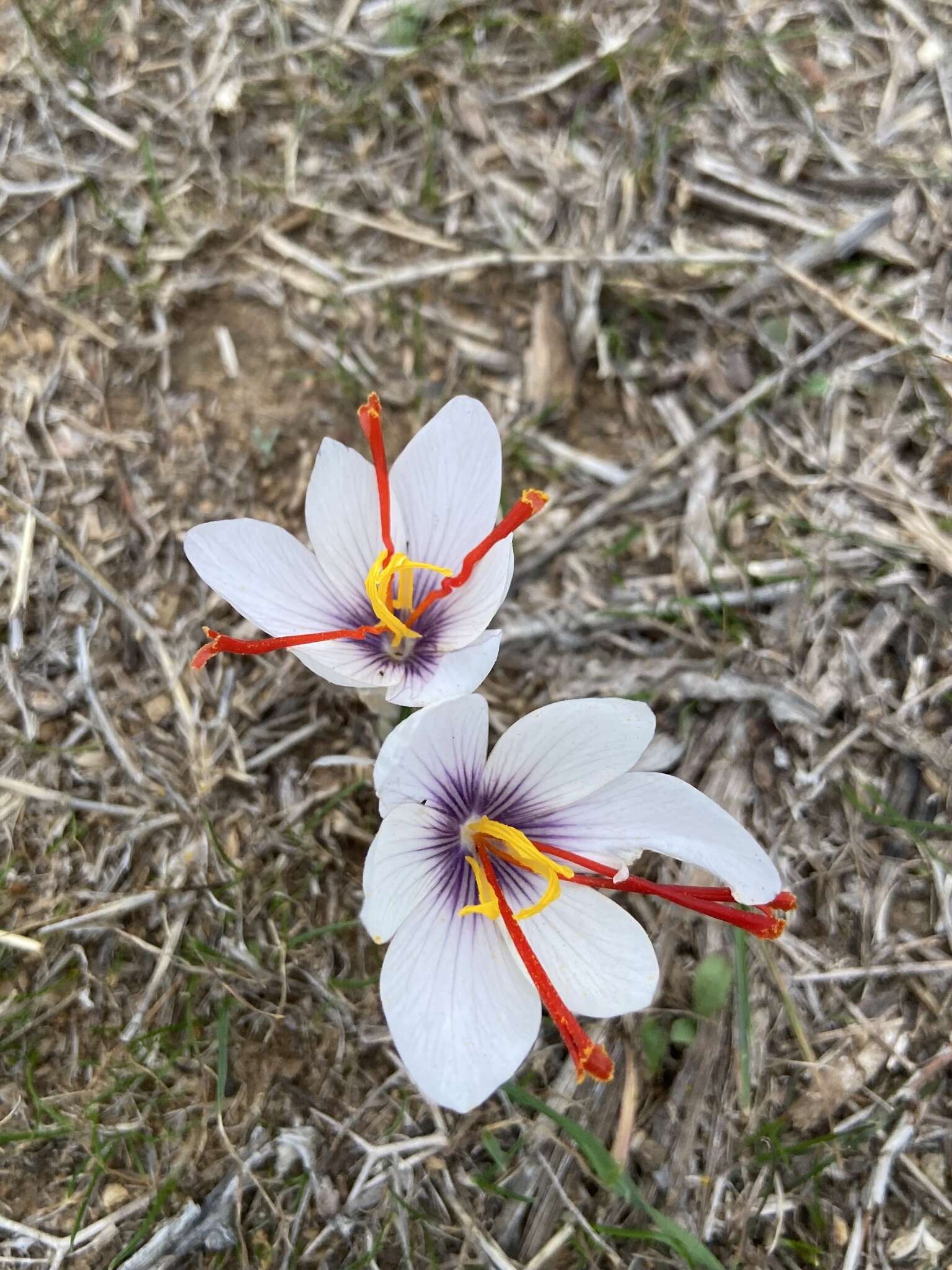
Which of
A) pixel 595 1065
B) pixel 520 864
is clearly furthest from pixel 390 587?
pixel 595 1065

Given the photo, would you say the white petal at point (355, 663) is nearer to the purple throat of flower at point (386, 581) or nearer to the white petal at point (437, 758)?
the purple throat of flower at point (386, 581)

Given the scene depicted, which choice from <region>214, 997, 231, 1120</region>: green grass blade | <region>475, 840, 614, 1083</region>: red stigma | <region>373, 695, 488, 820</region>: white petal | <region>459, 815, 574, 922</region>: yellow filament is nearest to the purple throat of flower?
<region>373, 695, 488, 820</region>: white petal

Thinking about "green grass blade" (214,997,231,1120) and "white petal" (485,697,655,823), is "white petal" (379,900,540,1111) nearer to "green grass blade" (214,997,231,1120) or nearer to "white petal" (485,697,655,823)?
"white petal" (485,697,655,823)

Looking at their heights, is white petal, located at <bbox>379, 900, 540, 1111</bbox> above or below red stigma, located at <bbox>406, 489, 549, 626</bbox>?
below

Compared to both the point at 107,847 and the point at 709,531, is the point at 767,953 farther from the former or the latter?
the point at 107,847

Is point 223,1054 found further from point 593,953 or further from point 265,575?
point 265,575

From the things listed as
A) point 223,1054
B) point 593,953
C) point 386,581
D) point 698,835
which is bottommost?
point 223,1054
